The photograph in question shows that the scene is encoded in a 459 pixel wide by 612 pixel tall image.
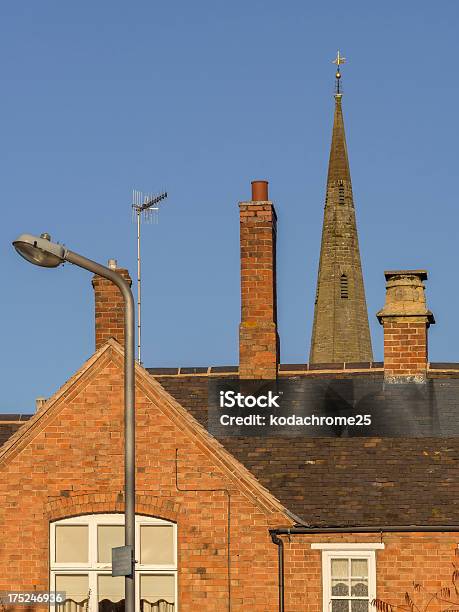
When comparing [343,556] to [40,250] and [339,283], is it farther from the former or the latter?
[339,283]

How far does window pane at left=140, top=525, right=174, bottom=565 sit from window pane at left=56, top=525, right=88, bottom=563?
984 millimetres

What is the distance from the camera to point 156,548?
1083 inches

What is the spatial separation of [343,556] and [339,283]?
63896mm

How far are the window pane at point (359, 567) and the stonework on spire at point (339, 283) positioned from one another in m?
57.6

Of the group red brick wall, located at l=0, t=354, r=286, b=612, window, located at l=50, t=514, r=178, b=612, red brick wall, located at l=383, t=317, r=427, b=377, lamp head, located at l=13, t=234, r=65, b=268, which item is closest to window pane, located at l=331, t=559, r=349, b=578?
red brick wall, located at l=0, t=354, r=286, b=612

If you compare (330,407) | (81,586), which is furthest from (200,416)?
(81,586)

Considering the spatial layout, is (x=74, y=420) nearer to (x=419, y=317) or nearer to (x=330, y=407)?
(x=330, y=407)

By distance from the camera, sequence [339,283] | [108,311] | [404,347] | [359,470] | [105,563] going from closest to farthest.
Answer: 1. [105,563]
2. [359,470]
3. [404,347]
4. [108,311]
5. [339,283]

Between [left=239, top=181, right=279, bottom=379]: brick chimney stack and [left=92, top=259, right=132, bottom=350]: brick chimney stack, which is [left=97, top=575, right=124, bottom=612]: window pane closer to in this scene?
A: [left=92, top=259, right=132, bottom=350]: brick chimney stack

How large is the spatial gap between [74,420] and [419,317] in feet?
23.3

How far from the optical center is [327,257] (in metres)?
92.8

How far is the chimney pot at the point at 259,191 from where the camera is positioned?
1257 inches

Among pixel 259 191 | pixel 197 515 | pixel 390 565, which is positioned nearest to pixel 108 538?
pixel 197 515

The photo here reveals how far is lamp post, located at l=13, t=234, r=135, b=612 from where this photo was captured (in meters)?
19.6
